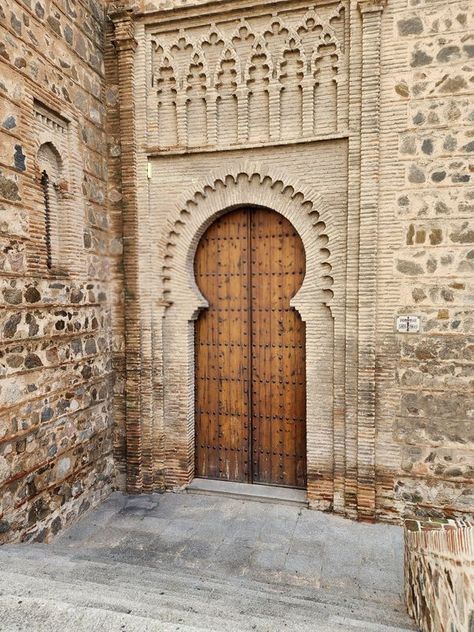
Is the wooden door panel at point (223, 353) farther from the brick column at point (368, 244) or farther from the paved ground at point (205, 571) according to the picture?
the brick column at point (368, 244)

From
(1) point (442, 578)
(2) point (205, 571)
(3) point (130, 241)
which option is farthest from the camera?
(3) point (130, 241)

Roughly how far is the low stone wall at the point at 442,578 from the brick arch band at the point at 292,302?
1.87 metres

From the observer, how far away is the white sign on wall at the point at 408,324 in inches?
182

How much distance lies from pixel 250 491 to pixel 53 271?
335 cm

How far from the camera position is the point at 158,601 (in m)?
2.31

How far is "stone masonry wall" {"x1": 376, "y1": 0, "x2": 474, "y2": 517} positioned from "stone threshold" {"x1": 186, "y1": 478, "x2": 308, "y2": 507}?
3.45 feet

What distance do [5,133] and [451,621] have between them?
14.7 feet

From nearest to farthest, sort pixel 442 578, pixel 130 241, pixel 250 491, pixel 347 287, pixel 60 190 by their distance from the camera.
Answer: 1. pixel 442 578
2. pixel 60 190
3. pixel 347 287
4. pixel 250 491
5. pixel 130 241

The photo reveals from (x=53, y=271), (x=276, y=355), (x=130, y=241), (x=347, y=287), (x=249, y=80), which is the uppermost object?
(x=249, y=80)

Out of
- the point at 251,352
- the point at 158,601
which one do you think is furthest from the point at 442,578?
the point at 251,352

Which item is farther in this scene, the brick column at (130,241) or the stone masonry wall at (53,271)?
the brick column at (130,241)

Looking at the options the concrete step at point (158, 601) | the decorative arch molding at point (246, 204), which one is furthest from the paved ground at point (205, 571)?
the decorative arch molding at point (246, 204)

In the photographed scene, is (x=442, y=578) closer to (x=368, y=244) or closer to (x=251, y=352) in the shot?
(x=368, y=244)

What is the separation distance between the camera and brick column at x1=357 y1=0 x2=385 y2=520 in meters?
4.57
